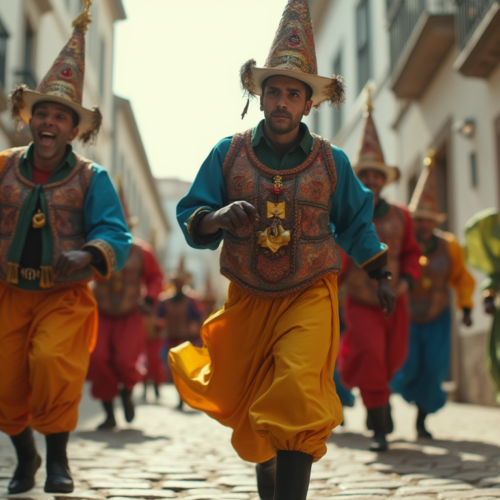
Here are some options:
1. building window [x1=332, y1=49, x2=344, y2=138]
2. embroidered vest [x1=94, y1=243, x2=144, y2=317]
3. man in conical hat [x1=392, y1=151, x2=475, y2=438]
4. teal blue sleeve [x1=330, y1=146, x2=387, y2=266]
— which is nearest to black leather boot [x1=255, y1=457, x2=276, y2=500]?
teal blue sleeve [x1=330, y1=146, x2=387, y2=266]

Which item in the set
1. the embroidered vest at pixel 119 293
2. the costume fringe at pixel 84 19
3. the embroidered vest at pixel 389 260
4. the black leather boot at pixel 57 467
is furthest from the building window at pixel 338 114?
the black leather boot at pixel 57 467

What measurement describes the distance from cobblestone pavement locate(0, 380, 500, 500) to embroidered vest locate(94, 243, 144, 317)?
3.96ft

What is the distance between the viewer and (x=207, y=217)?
160 inches

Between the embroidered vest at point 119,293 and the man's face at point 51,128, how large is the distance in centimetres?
422

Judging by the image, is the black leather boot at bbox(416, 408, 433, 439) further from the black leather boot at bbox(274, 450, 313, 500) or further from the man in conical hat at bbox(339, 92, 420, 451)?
the black leather boot at bbox(274, 450, 313, 500)

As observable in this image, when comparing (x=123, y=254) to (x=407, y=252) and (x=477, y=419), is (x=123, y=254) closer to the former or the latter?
→ (x=407, y=252)

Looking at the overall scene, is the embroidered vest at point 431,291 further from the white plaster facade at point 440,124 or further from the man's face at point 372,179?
the white plaster facade at point 440,124

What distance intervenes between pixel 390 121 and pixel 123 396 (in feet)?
38.6

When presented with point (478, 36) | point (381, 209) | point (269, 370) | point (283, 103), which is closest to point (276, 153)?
point (283, 103)

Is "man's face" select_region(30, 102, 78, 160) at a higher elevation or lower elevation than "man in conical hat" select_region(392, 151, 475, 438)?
higher

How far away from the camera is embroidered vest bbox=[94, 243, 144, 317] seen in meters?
9.27

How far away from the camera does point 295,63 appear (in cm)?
432

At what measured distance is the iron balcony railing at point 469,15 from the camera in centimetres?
1213

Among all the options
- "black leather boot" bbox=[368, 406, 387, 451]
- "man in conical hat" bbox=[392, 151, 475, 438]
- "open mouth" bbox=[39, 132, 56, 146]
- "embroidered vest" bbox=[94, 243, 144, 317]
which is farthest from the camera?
"embroidered vest" bbox=[94, 243, 144, 317]
